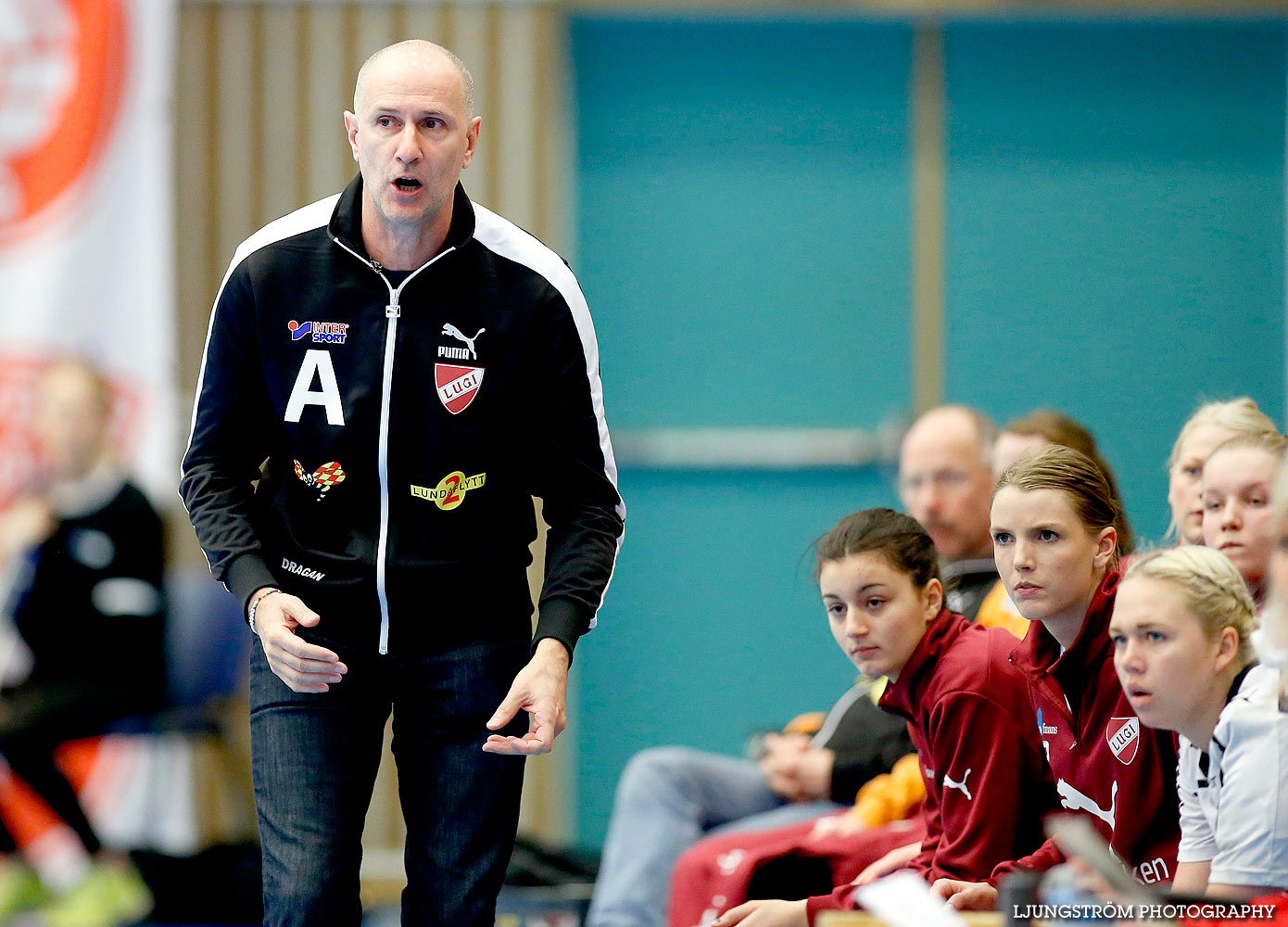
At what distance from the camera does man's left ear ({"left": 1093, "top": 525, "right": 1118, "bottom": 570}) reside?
6.49 ft

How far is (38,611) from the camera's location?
415 centimetres

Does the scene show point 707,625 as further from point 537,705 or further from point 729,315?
point 537,705

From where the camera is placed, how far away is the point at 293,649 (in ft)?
5.95

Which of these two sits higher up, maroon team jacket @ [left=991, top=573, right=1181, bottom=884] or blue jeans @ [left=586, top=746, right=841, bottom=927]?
maroon team jacket @ [left=991, top=573, right=1181, bottom=884]

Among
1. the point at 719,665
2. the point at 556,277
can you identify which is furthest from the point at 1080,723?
the point at 719,665

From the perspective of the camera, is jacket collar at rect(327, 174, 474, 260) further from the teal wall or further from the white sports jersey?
the teal wall

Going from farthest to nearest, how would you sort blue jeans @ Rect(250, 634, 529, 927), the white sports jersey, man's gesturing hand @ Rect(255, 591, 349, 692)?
blue jeans @ Rect(250, 634, 529, 927) → man's gesturing hand @ Rect(255, 591, 349, 692) → the white sports jersey

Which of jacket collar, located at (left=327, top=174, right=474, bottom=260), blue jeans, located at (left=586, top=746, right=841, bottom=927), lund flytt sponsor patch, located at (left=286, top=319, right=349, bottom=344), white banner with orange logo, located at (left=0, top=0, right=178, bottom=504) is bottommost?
blue jeans, located at (left=586, top=746, right=841, bottom=927)

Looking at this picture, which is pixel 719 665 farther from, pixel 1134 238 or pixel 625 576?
pixel 1134 238

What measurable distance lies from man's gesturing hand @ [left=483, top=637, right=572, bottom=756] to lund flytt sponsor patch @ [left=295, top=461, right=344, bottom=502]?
369 millimetres

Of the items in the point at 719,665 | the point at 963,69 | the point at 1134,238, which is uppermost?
the point at 963,69

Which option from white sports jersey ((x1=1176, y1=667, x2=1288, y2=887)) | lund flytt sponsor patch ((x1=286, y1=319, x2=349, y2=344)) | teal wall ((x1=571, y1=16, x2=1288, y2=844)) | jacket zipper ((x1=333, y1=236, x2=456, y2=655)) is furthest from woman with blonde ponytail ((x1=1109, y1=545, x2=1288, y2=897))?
teal wall ((x1=571, y1=16, x2=1288, y2=844))

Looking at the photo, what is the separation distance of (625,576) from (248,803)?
1419 mm

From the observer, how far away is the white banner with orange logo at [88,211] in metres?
4.40
